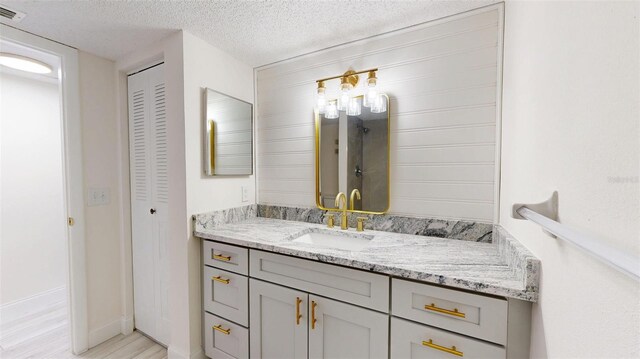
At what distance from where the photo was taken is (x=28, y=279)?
2.29 meters

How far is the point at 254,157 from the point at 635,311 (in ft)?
6.88

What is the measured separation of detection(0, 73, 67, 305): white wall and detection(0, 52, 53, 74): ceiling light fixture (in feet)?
1.63

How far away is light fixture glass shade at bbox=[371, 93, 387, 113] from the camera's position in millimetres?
1578

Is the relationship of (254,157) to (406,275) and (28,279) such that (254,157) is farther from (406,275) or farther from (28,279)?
(28,279)

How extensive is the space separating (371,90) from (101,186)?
2184 millimetres

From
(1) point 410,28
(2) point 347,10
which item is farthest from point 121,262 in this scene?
(1) point 410,28

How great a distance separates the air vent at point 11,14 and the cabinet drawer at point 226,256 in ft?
5.44

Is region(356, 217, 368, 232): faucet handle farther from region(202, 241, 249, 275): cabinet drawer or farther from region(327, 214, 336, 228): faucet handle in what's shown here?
region(202, 241, 249, 275): cabinet drawer

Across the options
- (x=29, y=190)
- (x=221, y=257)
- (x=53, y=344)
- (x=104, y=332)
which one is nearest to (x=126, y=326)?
(x=104, y=332)

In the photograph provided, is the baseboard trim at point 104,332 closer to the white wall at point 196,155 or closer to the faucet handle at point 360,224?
the white wall at point 196,155

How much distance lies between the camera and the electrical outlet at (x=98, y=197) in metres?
1.89

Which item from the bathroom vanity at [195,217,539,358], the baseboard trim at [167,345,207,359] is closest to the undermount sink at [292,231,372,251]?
the bathroom vanity at [195,217,539,358]

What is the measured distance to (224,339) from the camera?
1.59m

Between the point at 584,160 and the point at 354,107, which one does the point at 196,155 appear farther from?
the point at 584,160
